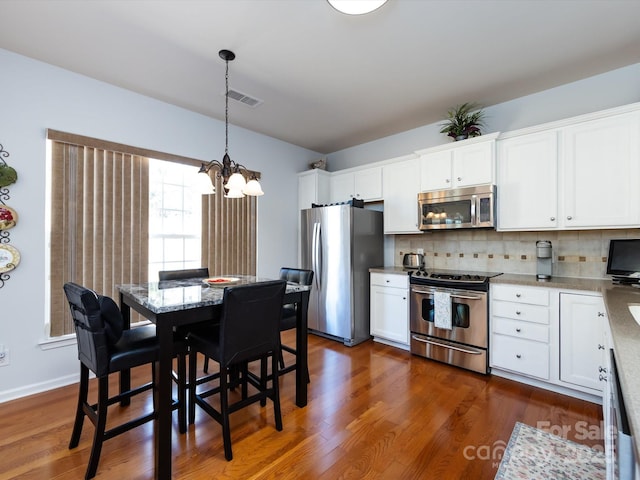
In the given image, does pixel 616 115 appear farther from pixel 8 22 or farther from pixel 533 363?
pixel 8 22

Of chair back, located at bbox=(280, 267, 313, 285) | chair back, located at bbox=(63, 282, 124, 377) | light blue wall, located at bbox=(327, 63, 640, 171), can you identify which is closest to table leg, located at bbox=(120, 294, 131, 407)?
chair back, located at bbox=(63, 282, 124, 377)

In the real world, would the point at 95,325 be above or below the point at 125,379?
above

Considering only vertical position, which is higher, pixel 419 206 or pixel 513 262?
pixel 419 206

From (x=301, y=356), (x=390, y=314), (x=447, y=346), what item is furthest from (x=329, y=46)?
(x=447, y=346)

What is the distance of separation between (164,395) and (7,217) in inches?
79.4

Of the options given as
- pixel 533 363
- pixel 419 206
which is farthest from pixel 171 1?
pixel 533 363

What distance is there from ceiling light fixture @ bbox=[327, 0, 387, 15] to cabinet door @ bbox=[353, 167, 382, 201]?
2225mm

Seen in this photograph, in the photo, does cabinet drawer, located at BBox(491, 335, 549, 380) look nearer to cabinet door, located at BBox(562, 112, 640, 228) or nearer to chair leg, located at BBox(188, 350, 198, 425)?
cabinet door, located at BBox(562, 112, 640, 228)

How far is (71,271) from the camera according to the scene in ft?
8.61

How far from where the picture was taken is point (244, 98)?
307cm

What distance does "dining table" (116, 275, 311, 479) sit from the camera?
5.08ft

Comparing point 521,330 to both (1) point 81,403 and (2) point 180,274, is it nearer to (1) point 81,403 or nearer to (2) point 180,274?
(2) point 180,274

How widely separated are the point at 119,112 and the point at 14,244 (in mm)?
1440

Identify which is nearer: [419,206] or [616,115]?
[616,115]
